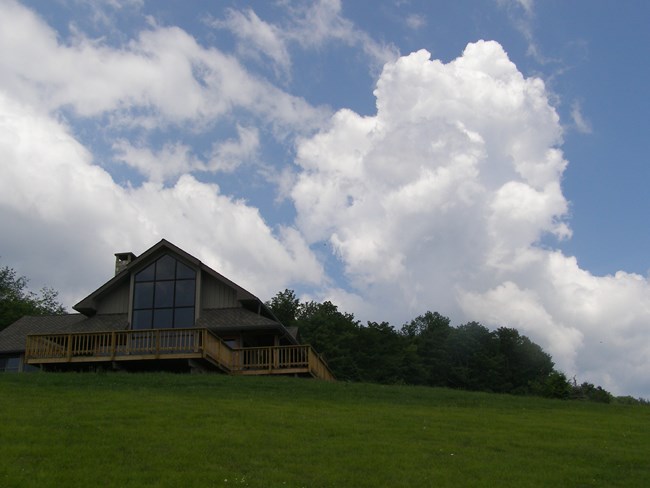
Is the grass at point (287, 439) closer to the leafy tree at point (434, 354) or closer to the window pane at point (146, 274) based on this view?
the window pane at point (146, 274)

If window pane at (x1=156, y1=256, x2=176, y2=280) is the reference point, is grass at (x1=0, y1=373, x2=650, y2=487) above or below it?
below

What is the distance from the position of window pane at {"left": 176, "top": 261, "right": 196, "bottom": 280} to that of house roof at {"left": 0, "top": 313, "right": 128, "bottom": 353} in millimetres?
3015

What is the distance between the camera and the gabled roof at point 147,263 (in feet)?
105

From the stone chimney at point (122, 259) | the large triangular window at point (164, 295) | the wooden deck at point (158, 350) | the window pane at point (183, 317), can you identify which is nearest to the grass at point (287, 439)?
the wooden deck at point (158, 350)

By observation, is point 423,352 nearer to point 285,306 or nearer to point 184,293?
point 285,306

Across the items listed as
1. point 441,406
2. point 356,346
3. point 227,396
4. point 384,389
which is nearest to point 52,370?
point 227,396

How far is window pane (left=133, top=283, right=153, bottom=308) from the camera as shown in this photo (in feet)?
107

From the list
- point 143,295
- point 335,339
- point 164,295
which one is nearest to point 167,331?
point 164,295

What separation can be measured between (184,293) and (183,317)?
1.06m

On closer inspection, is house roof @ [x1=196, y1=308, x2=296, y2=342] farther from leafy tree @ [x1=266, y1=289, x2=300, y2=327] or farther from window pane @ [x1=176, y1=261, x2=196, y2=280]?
leafy tree @ [x1=266, y1=289, x2=300, y2=327]

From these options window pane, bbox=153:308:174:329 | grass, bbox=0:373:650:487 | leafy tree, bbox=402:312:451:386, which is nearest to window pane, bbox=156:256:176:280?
window pane, bbox=153:308:174:329

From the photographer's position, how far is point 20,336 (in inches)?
1398

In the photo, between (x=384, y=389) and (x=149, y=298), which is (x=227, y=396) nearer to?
(x=384, y=389)

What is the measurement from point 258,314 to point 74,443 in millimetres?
17524
